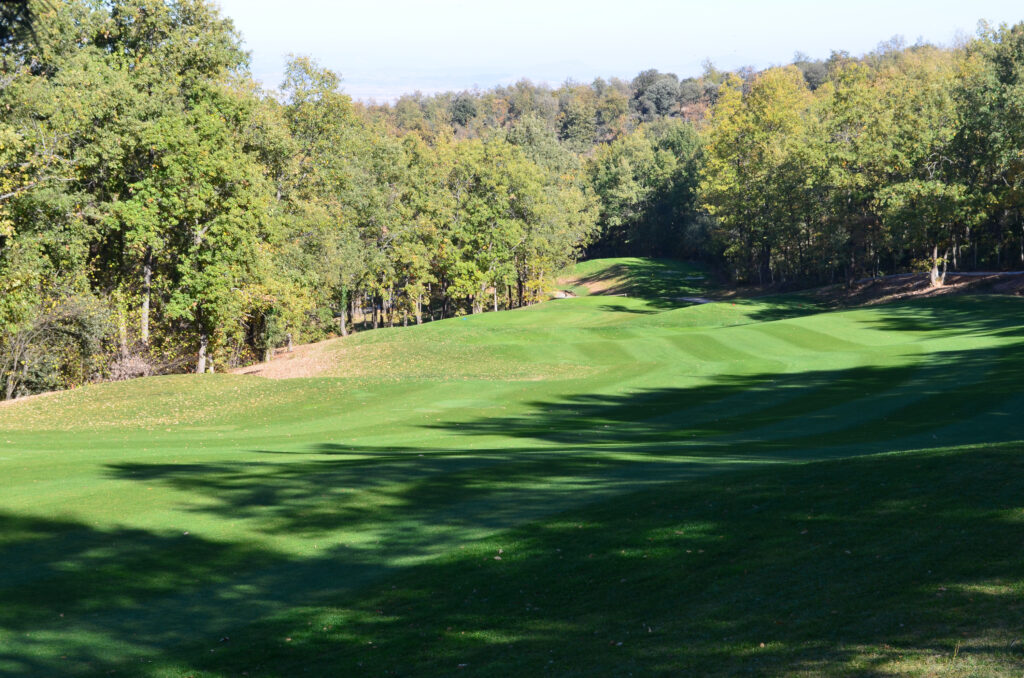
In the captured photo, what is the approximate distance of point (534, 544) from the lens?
1184 cm

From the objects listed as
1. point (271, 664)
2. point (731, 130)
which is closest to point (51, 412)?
point (271, 664)

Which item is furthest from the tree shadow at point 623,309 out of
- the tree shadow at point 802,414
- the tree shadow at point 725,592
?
the tree shadow at point 725,592

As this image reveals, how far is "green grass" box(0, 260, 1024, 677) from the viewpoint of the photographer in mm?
8039

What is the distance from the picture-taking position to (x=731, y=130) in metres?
85.1

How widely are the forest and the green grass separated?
6.54m

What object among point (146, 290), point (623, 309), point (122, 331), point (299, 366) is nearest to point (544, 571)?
point (299, 366)

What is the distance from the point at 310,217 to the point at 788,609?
1850 inches

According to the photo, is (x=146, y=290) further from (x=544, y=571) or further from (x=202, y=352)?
(x=544, y=571)

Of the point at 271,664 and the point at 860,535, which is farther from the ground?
the point at 860,535

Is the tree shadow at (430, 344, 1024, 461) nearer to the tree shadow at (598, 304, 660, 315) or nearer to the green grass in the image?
the green grass

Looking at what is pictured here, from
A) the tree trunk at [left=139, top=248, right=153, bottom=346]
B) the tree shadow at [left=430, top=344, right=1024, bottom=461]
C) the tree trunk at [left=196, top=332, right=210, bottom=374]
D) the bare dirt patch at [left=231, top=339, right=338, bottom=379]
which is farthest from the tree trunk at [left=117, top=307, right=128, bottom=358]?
the tree shadow at [left=430, top=344, right=1024, bottom=461]

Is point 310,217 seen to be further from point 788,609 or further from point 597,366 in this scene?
point 788,609

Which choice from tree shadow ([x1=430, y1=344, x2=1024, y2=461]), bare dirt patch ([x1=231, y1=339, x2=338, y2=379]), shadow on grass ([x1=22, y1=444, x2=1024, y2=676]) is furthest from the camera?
bare dirt patch ([x1=231, y1=339, x2=338, y2=379])

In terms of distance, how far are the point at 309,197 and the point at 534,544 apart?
147 ft
